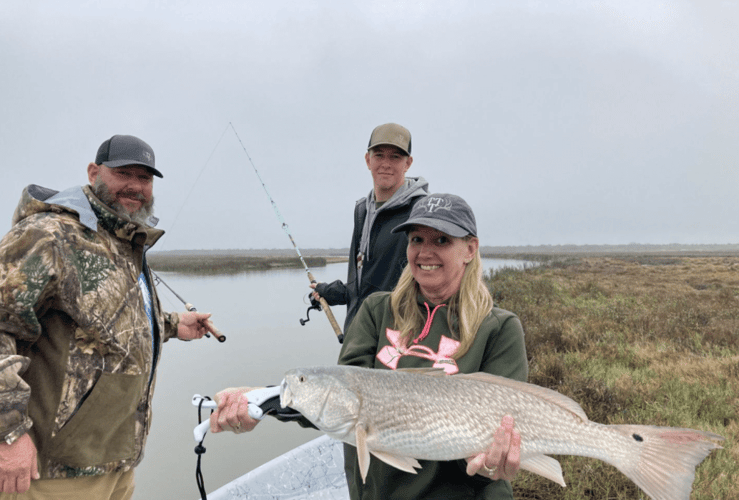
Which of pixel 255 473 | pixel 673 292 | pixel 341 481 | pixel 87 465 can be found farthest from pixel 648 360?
pixel 673 292

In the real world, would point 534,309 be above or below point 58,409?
below

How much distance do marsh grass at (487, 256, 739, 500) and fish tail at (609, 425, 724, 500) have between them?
2.48 m

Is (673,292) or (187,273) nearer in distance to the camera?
(673,292)

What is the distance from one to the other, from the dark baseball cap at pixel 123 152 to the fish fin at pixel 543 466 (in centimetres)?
336

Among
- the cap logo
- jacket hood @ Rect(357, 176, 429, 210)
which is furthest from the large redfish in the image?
jacket hood @ Rect(357, 176, 429, 210)

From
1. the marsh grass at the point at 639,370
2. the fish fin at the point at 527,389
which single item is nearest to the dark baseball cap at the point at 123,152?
the fish fin at the point at 527,389

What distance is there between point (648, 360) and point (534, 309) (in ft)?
17.5

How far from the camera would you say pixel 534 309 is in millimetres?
13703

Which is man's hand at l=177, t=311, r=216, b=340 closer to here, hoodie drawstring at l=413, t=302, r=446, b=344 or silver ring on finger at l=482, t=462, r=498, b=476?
hoodie drawstring at l=413, t=302, r=446, b=344

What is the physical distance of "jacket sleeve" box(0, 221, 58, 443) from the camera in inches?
97.0

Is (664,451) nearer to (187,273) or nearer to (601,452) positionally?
(601,452)

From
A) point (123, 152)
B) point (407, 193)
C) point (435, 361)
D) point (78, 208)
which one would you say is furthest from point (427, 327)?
point (123, 152)

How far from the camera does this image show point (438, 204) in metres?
2.45

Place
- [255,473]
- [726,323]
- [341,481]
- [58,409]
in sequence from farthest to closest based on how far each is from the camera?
[726,323] → [341,481] → [255,473] → [58,409]
